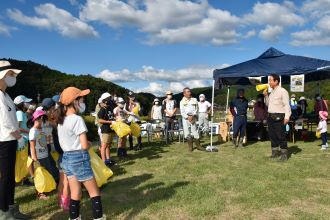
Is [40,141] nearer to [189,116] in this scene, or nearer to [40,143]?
[40,143]

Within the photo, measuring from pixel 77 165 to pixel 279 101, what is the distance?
5751 millimetres

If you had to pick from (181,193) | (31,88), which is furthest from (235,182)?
(31,88)

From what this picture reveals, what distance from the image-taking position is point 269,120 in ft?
27.9

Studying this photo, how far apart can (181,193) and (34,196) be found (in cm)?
241

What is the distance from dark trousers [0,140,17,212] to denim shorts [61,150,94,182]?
82 centimetres

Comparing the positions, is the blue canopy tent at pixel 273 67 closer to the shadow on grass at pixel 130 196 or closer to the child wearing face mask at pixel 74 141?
the shadow on grass at pixel 130 196

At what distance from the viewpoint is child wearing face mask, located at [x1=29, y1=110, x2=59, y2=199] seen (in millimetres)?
5680

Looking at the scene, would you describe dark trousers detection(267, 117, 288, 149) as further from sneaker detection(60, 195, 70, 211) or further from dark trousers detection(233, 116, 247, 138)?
sneaker detection(60, 195, 70, 211)

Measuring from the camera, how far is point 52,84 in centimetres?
3011

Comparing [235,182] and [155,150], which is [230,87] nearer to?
[155,150]

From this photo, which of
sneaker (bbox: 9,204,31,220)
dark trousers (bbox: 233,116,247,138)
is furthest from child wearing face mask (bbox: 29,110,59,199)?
dark trousers (bbox: 233,116,247,138)

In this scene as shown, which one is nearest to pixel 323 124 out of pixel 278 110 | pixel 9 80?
pixel 278 110

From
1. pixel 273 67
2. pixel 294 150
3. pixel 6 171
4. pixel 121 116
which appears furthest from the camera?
pixel 273 67

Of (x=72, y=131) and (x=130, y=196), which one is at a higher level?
(x=72, y=131)
